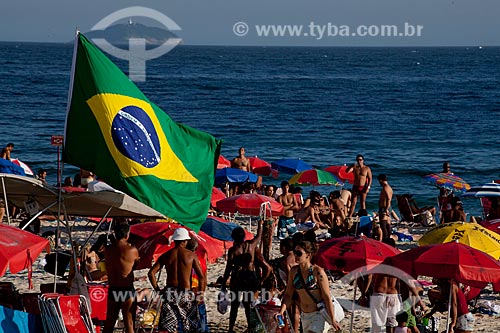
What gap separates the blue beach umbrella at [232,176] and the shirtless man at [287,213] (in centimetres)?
205

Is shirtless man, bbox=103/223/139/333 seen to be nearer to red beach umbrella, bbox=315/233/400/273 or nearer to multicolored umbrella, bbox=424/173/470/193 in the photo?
red beach umbrella, bbox=315/233/400/273

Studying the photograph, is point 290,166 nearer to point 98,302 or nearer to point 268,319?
point 268,319

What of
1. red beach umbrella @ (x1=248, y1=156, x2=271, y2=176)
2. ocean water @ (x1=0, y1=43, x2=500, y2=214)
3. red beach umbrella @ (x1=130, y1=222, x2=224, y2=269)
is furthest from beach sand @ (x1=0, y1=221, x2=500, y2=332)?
ocean water @ (x1=0, y1=43, x2=500, y2=214)

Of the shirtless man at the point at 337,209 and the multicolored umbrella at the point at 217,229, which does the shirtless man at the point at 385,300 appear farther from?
the shirtless man at the point at 337,209

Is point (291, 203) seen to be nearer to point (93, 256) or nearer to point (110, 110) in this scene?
point (93, 256)

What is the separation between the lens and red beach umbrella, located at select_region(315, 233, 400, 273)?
9844 millimetres

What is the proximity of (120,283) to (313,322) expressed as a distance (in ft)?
6.85

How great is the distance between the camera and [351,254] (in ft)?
32.6

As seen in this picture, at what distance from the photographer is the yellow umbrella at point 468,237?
37.2ft

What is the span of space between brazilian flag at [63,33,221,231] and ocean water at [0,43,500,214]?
62.4ft

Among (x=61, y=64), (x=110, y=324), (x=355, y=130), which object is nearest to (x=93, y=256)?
(x=110, y=324)

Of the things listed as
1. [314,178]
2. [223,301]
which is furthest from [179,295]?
[314,178]

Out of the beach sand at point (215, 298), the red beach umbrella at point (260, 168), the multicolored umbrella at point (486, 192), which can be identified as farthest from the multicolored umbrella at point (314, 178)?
the beach sand at point (215, 298)

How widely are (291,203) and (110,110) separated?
10007 millimetres
